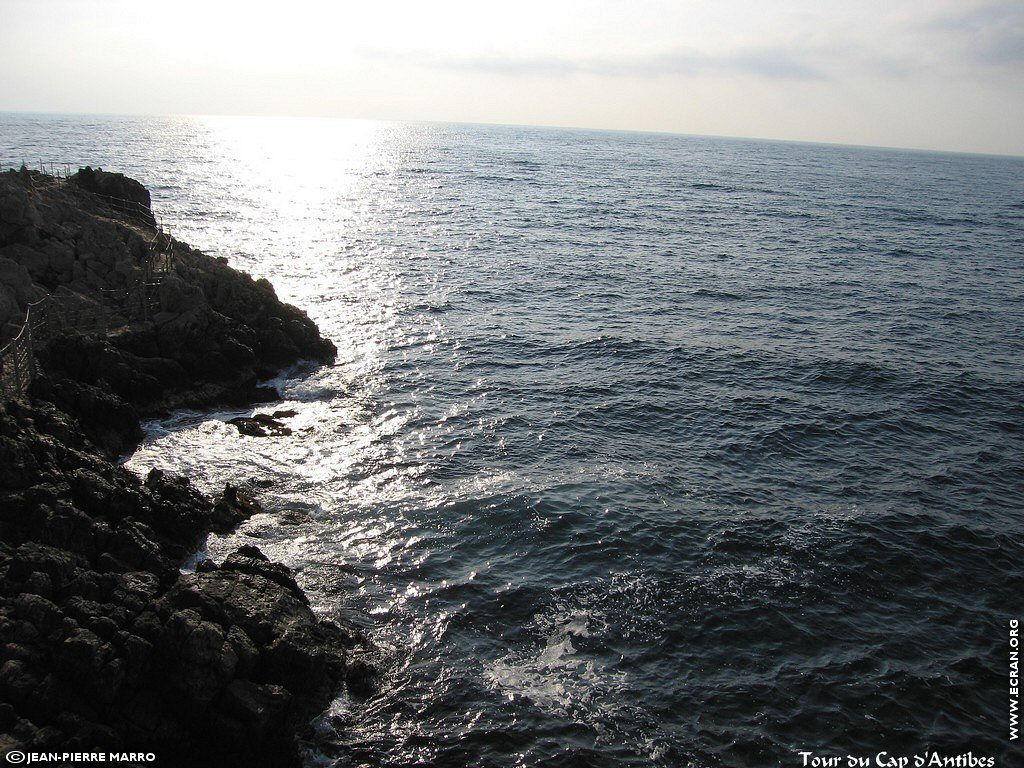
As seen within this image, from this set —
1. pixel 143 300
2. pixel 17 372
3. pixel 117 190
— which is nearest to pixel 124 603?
pixel 17 372

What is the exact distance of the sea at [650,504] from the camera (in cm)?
1786

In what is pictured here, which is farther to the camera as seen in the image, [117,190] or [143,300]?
[117,190]

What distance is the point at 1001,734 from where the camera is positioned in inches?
692

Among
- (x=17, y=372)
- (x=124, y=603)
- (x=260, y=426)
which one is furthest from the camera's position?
(x=260, y=426)

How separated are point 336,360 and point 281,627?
24.8m

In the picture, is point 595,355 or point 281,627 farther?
point 595,355

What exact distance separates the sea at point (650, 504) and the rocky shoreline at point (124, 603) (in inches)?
56.1

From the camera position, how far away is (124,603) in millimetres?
17109

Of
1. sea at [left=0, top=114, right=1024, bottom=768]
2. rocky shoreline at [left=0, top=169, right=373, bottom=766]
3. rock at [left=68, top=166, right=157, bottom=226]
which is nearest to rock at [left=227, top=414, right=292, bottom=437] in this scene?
sea at [left=0, top=114, right=1024, bottom=768]

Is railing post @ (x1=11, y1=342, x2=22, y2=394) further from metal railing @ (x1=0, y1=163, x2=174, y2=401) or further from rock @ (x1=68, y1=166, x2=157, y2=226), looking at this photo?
rock @ (x1=68, y1=166, x2=157, y2=226)

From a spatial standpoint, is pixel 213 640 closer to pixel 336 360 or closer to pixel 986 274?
pixel 336 360

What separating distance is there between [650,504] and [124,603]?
18269mm

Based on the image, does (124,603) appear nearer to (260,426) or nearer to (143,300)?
(260,426)

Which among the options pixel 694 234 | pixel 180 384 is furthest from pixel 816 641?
pixel 694 234
